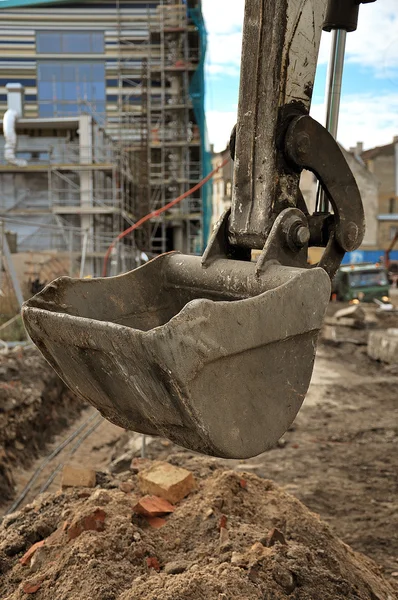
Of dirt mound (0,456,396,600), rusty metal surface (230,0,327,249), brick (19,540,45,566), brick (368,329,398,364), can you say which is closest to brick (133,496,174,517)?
dirt mound (0,456,396,600)

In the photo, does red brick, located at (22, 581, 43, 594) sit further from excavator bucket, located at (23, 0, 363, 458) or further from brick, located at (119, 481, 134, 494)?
excavator bucket, located at (23, 0, 363, 458)

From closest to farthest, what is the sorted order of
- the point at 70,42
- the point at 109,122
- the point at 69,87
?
the point at 70,42 → the point at 69,87 → the point at 109,122

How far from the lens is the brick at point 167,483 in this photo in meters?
4.16

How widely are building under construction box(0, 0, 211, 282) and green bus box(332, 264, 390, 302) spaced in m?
5.15

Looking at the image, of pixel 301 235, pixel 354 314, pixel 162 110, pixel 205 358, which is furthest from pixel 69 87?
pixel 205 358

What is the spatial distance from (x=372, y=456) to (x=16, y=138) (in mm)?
16073

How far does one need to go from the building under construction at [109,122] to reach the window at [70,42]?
0.04 meters

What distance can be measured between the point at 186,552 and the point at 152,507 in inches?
16.8

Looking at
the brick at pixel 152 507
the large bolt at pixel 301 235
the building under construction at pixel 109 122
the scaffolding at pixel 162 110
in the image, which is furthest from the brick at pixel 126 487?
the scaffolding at pixel 162 110

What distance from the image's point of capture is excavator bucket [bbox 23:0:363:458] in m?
2.20

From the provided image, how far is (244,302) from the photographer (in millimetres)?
2236

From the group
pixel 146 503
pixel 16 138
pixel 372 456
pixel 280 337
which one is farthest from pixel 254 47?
pixel 16 138

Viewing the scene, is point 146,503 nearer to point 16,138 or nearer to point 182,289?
point 182,289

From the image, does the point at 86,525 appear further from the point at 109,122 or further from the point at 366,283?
the point at 109,122
